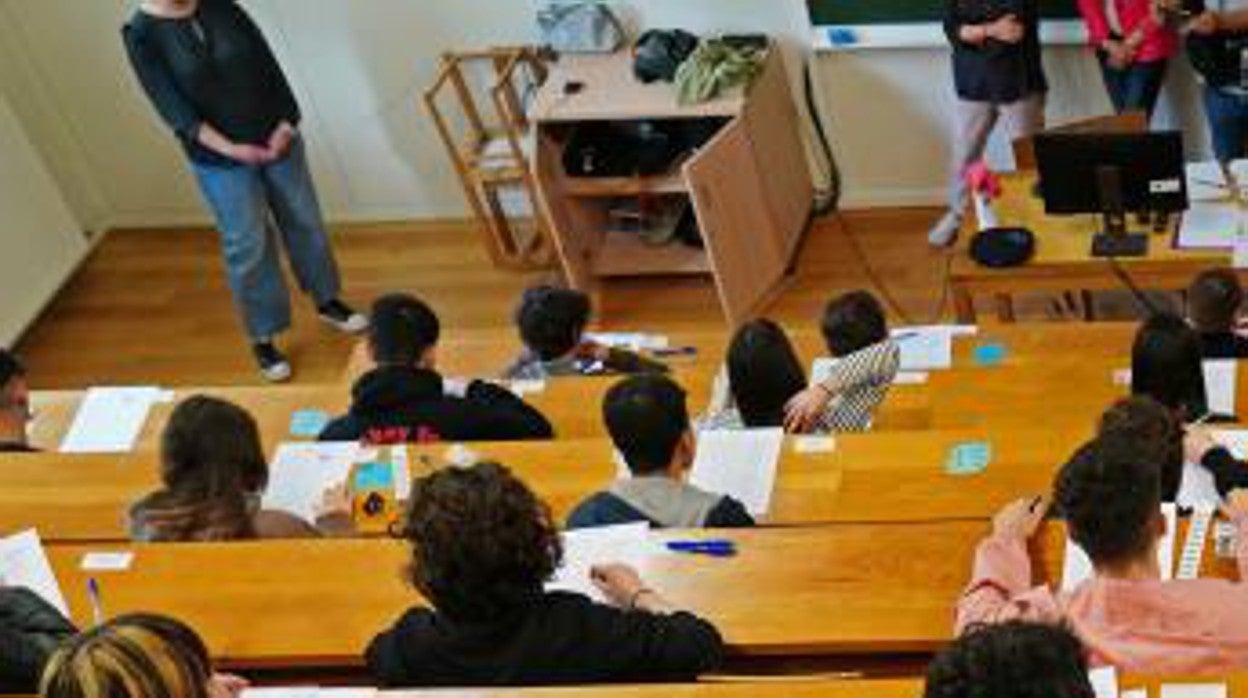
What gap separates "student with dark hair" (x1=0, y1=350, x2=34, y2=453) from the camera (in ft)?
13.1

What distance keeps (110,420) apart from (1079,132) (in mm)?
2932

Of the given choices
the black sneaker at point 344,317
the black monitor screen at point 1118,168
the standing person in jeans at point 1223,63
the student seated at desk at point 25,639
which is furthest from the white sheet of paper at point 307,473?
the standing person in jeans at point 1223,63

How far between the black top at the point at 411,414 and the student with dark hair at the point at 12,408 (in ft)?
2.70

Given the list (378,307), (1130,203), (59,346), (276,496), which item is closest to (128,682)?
(276,496)

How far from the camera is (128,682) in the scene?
2.28 meters

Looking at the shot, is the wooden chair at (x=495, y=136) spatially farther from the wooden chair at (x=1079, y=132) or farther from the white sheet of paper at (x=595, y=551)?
the white sheet of paper at (x=595, y=551)

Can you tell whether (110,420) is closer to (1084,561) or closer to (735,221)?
(735,221)

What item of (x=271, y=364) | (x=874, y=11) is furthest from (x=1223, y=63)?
(x=271, y=364)

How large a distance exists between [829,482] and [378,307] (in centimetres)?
139

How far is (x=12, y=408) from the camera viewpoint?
4.10m

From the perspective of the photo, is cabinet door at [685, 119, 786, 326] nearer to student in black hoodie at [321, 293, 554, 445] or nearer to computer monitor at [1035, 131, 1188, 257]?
computer monitor at [1035, 131, 1188, 257]

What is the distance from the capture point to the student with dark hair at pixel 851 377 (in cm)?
386

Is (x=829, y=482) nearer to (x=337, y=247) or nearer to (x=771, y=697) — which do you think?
(x=771, y=697)

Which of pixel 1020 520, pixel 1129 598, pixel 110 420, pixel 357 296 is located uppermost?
pixel 1129 598
